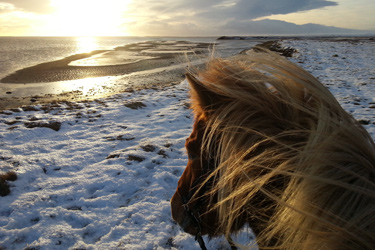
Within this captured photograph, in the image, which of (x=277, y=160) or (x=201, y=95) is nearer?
(x=277, y=160)

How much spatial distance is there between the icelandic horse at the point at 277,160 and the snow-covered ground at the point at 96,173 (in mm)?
298

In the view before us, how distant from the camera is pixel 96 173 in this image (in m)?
4.16

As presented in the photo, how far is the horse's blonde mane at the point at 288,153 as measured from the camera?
799 mm

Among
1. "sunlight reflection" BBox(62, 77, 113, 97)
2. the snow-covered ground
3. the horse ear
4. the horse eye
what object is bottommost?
the snow-covered ground

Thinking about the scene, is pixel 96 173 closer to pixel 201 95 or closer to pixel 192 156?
pixel 192 156

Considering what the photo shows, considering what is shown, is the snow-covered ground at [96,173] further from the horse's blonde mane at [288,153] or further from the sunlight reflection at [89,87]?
the sunlight reflection at [89,87]

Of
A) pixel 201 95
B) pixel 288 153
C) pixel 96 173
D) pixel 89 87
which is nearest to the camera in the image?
pixel 288 153

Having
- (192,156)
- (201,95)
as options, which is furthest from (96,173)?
(201,95)

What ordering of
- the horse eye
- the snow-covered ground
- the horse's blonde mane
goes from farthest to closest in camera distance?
1. the snow-covered ground
2. the horse eye
3. the horse's blonde mane

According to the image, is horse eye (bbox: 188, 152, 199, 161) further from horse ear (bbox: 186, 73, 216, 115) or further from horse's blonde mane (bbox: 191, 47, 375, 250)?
horse ear (bbox: 186, 73, 216, 115)

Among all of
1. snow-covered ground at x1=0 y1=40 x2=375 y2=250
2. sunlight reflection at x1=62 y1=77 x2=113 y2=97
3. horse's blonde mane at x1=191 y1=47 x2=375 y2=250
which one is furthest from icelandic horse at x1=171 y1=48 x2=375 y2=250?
sunlight reflection at x1=62 y1=77 x2=113 y2=97

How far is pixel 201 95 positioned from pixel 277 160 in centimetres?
47

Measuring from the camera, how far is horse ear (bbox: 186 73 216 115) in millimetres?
1097

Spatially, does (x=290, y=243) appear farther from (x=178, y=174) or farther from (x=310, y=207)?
(x=178, y=174)
